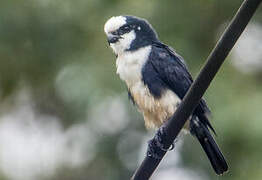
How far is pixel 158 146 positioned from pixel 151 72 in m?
0.68

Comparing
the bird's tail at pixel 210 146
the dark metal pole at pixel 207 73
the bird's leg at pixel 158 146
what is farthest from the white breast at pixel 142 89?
the dark metal pole at pixel 207 73

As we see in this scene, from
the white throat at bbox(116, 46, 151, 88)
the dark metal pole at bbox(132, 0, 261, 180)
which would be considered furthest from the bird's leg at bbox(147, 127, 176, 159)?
the white throat at bbox(116, 46, 151, 88)

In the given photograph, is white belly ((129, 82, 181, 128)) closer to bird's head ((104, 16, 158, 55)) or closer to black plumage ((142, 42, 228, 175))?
black plumage ((142, 42, 228, 175))

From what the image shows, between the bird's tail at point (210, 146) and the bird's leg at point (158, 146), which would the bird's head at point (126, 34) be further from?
the bird's leg at point (158, 146)

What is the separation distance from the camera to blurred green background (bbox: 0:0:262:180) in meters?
5.59

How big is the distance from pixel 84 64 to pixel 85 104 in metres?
0.39

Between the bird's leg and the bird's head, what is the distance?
0.68 metres

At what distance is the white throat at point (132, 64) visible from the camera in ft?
13.1

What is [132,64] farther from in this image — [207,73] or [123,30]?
[207,73]

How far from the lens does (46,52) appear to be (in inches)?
271

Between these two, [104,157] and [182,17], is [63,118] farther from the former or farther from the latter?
[182,17]

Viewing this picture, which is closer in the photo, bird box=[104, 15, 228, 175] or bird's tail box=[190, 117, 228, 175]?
bird's tail box=[190, 117, 228, 175]

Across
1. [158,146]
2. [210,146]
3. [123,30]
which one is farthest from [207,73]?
[123,30]

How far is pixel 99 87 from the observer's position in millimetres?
5801
